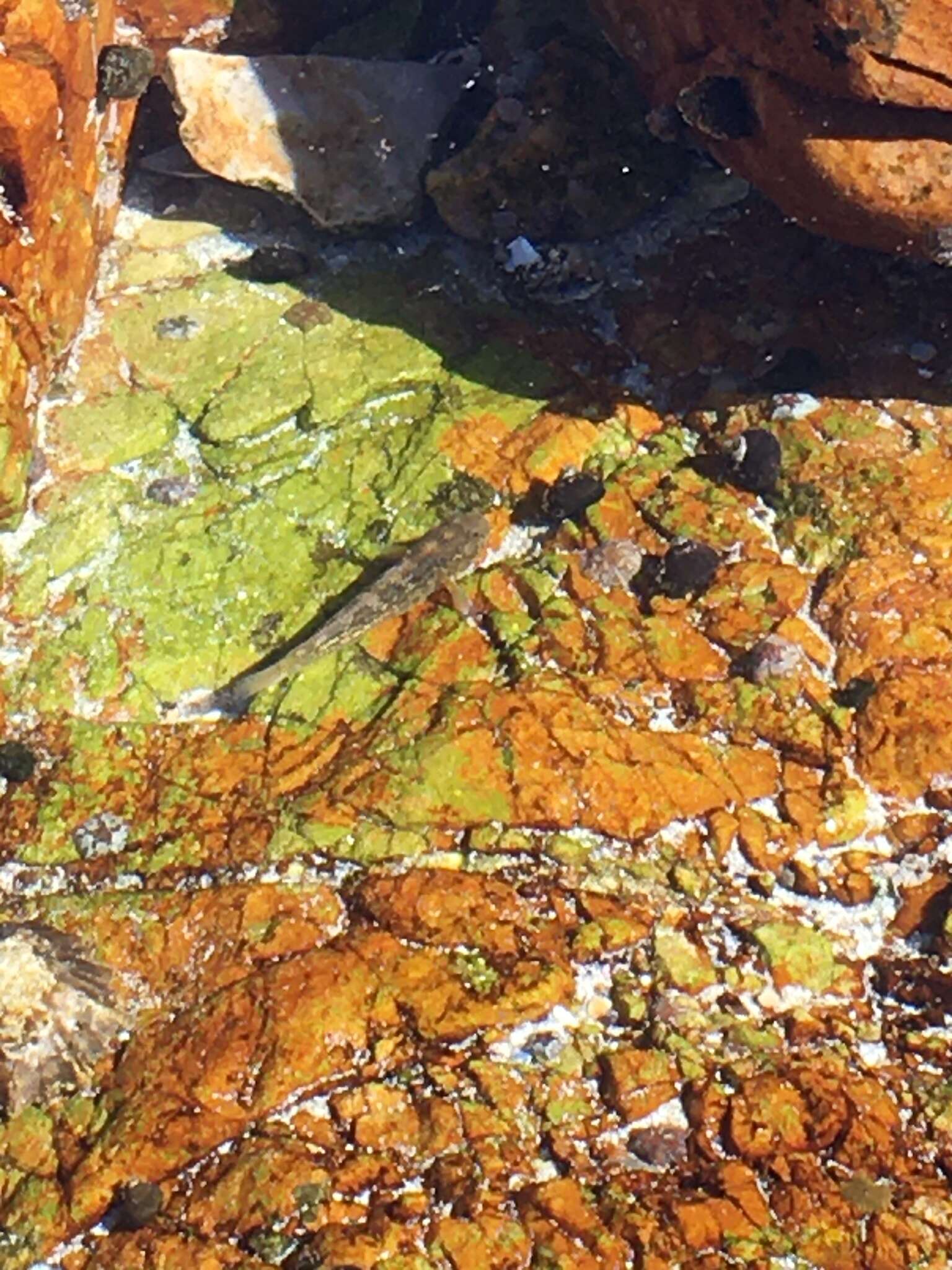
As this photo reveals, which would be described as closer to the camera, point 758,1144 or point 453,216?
point 758,1144

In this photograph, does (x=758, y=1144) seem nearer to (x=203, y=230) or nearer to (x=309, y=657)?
(x=309, y=657)

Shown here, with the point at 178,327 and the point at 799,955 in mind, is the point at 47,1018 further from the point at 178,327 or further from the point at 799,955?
the point at 178,327

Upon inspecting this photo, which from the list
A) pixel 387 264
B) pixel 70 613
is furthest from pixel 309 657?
pixel 387 264

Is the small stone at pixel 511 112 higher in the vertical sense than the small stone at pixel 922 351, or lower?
higher

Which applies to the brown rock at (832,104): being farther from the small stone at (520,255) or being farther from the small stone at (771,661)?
the small stone at (771,661)

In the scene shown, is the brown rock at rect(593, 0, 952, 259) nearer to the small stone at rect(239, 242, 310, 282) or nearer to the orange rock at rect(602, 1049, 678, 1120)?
the small stone at rect(239, 242, 310, 282)

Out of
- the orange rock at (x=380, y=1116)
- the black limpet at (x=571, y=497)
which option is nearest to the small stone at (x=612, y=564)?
the black limpet at (x=571, y=497)
